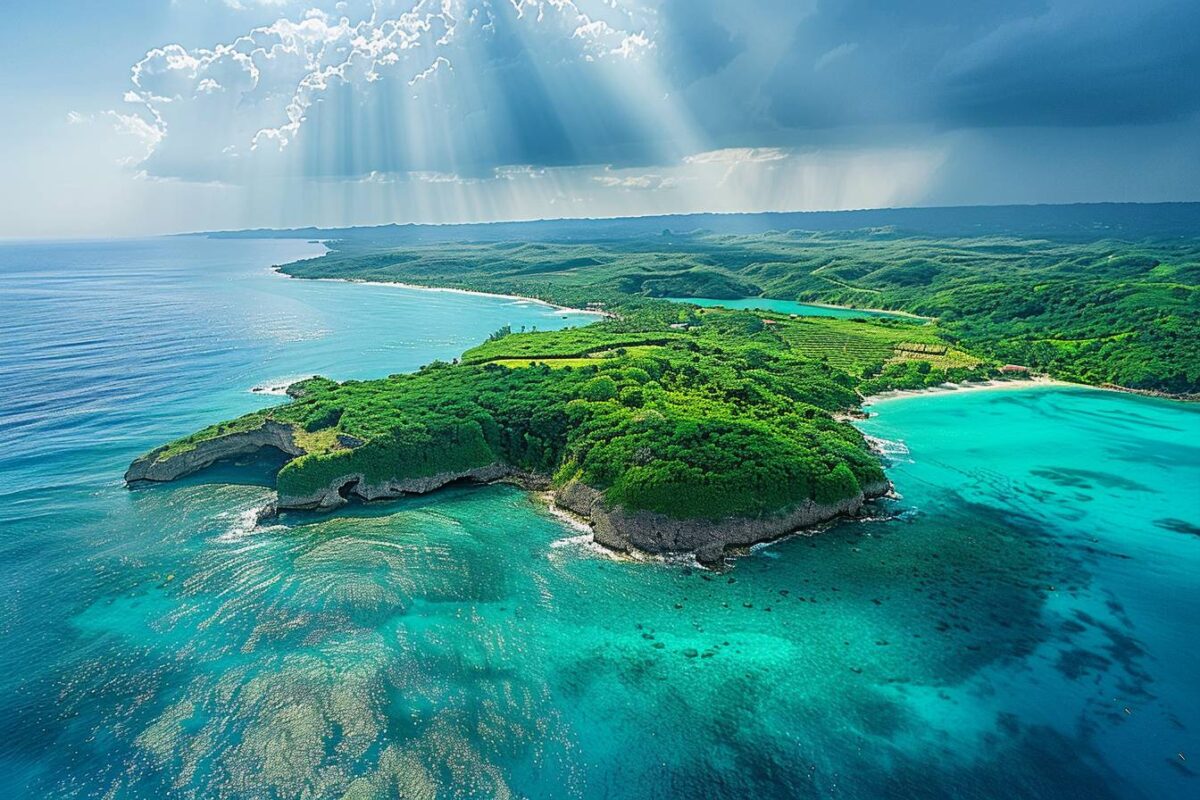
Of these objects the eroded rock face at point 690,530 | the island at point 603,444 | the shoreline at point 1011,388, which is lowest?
the shoreline at point 1011,388

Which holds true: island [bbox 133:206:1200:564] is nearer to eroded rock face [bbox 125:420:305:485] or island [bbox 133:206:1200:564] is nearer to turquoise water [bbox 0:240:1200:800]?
eroded rock face [bbox 125:420:305:485]

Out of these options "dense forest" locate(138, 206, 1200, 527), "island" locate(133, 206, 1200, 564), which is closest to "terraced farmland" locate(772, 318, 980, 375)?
"dense forest" locate(138, 206, 1200, 527)

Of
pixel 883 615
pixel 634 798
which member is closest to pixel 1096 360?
pixel 883 615

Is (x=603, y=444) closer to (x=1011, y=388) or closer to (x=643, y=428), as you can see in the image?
(x=643, y=428)

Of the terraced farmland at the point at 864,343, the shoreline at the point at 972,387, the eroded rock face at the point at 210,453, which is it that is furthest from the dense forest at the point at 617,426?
the terraced farmland at the point at 864,343

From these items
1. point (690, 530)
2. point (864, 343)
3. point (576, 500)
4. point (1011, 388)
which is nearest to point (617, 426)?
point (576, 500)

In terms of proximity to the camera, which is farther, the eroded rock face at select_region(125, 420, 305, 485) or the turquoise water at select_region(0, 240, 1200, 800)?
the eroded rock face at select_region(125, 420, 305, 485)

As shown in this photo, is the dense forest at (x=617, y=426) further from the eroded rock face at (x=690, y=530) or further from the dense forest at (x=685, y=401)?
the eroded rock face at (x=690, y=530)
